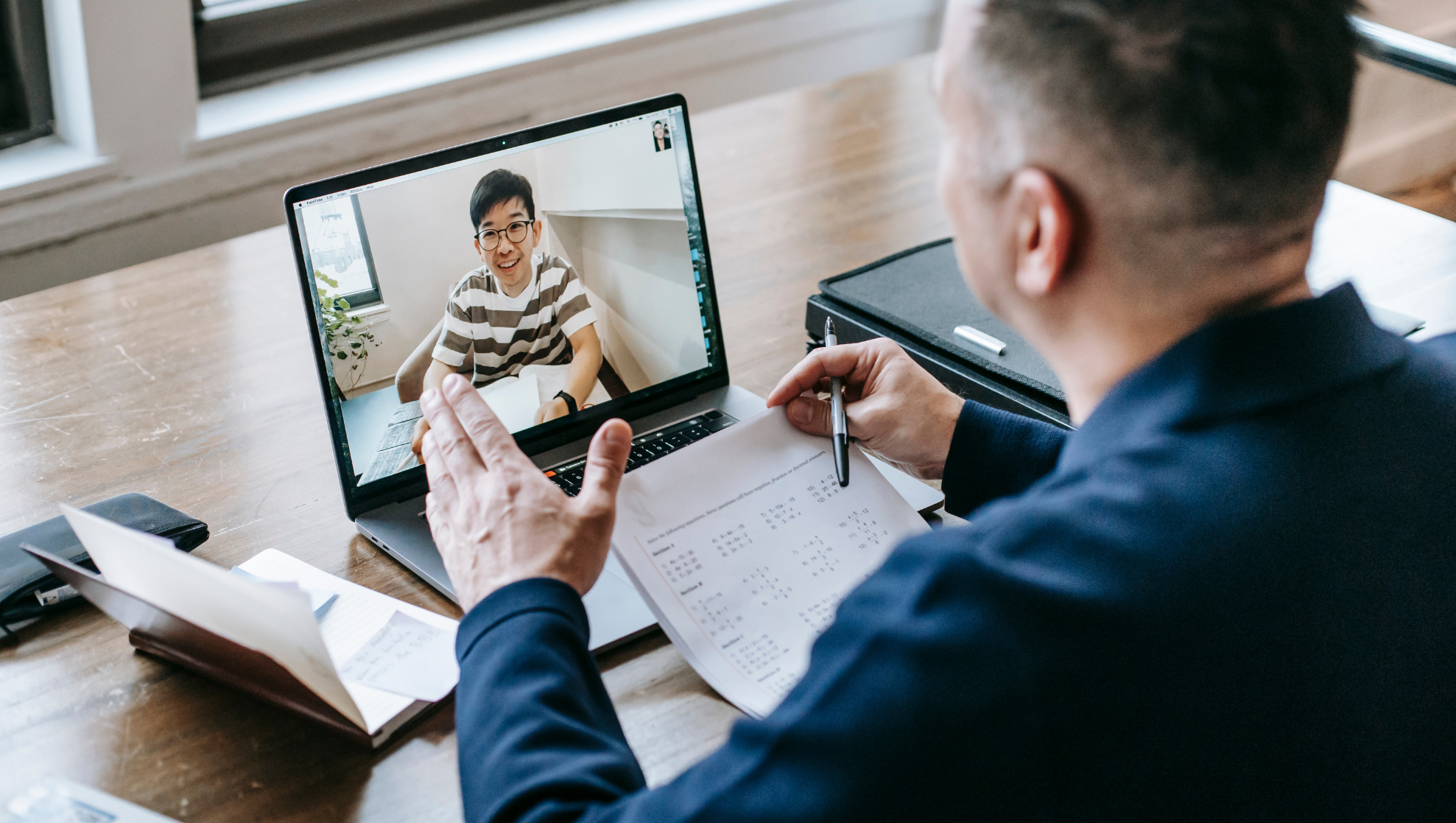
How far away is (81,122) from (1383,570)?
208 centimetres

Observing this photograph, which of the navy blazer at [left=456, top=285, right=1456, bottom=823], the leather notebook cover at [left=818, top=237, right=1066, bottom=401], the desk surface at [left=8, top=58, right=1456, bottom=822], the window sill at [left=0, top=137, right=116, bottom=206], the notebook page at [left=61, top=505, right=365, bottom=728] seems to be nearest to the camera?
the navy blazer at [left=456, top=285, right=1456, bottom=823]

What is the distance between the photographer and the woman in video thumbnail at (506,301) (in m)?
1.01

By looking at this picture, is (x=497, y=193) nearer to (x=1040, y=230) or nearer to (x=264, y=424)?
(x=264, y=424)

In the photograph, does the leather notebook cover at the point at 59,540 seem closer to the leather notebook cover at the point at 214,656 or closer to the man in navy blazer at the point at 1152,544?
the leather notebook cover at the point at 214,656

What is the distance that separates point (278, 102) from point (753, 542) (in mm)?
1766

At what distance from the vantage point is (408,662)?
2.76ft

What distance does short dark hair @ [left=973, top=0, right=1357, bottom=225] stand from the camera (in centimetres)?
54

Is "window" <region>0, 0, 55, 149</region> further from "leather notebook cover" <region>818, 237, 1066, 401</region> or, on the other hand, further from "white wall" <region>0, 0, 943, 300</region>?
"leather notebook cover" <region>818, 237, 1066, 401</region>

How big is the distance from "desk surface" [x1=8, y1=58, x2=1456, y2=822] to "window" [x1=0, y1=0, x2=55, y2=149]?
2.56 ft

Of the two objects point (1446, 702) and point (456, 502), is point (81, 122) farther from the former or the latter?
point (1446, 702)

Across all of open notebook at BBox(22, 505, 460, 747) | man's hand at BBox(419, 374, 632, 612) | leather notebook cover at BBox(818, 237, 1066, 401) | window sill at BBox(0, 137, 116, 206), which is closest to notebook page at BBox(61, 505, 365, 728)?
open notebook at BBox(22, 505, 460, 747)

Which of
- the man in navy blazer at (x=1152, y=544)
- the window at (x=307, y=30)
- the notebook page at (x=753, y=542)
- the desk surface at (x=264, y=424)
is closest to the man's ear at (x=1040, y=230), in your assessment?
the man in navy blazer at (x=1152, y=544)

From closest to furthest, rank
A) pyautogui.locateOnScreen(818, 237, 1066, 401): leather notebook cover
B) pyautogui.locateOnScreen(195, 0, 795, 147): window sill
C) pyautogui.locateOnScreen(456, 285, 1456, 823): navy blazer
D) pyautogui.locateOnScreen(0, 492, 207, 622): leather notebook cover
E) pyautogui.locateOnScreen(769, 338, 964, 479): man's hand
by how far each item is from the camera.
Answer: pyautogui.locateOnScreen(456, 285, 1456, 823): navy blazer → pyautogui.locateOnScreen(0, 492, 207, 622): leather notebook cover → pyautogui.locateOnScreen(769, 338, 964, 479): man's hand → pyautogui.locateOnScreen(818, 237, 1066, 401): leather notebook cover → pyautogui.locateOnScreen(195, 0, 795, 147): window sill

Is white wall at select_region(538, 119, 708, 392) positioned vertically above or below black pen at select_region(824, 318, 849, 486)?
above
